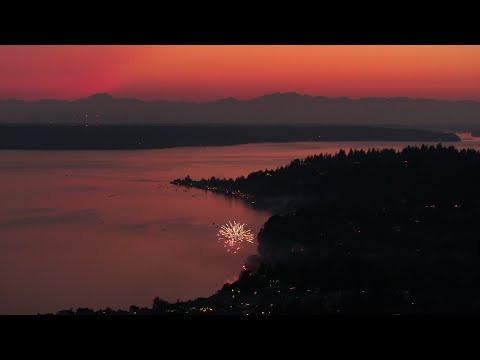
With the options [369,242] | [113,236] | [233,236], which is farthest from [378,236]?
[113,236]

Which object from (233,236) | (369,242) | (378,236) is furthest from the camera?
(233,236)

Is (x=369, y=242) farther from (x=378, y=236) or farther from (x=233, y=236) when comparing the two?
(x=233, y=236)

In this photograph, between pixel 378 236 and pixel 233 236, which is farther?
pixel 233 236

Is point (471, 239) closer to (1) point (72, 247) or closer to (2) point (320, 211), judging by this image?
(2) point (320, 211)

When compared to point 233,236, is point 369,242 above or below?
above

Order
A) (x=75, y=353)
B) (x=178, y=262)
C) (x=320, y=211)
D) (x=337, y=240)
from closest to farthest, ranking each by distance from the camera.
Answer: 1. (x=75, y=353)
2. (x=337, y=240)
3. (x=178, y=262)
4. (x=320, y=211)

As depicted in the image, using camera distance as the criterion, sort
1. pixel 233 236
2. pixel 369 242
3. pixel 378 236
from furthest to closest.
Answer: pixel 233 236 < pixel 378 236 < pixel 369 242
